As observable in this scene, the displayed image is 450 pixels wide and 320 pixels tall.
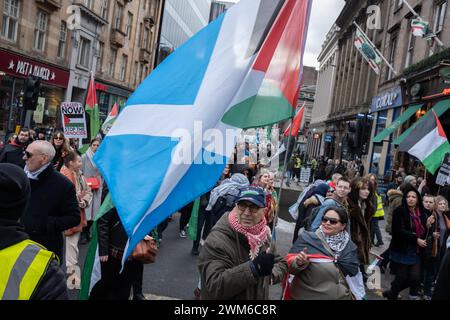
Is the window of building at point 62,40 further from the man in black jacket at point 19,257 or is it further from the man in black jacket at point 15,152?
the man in black jacket at point 19,257

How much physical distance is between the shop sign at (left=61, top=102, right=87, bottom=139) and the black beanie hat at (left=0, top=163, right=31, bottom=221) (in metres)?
9.18

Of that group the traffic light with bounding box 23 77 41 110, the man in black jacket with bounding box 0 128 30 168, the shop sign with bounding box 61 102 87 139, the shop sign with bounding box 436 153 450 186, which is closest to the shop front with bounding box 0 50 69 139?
the traffic light with bounding box 23 77 41 110

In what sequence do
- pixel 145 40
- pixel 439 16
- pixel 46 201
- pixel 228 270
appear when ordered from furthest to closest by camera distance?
pixel 145 40 < pixel 439 16 < pixel 46 201 < pixel 228 270

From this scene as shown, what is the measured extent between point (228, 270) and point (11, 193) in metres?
1.45

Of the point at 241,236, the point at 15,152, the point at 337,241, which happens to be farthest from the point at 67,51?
the point at 241,236

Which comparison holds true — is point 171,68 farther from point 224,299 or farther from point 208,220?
point 208,220

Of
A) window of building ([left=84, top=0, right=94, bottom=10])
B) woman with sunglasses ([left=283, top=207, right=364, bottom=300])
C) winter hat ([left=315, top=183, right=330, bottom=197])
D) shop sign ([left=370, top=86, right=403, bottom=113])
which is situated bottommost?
woman with sunglasses ([left=283, top=207, right=364, bottom=300])

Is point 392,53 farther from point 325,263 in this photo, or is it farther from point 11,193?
point 11,193

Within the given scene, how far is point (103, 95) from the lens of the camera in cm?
3158

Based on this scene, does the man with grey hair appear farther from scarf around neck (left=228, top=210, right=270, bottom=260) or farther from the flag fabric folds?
the flag fabric folds

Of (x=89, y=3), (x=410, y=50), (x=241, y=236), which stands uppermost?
(x=89, y=3)

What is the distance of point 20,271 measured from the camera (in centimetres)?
189

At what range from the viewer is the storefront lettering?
20333 mm

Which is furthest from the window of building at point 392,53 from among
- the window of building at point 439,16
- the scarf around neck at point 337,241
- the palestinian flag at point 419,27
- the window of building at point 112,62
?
the scarf around neck at point 337,241
